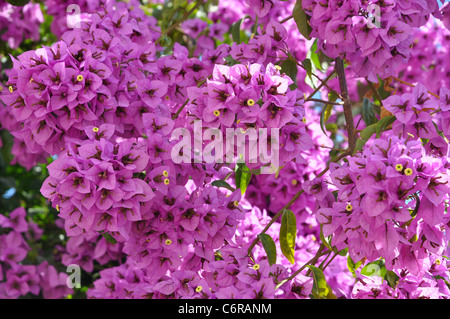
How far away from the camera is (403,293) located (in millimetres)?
1698

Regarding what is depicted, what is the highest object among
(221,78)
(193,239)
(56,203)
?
(221,78)

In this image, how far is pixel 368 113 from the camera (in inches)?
75.4

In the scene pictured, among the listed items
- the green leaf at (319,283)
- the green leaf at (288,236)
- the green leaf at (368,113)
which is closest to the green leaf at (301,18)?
the green leaf at (368,113)

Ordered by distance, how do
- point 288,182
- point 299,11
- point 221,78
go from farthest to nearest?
point 288,182 → point 299,11 → point 221,78

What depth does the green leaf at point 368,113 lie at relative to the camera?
74.7 inches

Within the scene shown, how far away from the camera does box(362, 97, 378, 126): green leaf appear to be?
1896 millimetres

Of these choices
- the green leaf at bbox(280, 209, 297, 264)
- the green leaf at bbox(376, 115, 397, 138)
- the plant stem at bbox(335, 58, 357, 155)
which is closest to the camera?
the green leaf at bbox(376, 115, 397, 138)

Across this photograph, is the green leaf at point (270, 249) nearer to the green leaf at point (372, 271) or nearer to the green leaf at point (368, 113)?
the green leaf at point (372, 271)

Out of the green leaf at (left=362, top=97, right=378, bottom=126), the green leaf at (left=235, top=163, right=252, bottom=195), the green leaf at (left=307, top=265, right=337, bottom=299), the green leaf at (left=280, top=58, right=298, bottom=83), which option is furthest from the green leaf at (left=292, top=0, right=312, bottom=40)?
the green leaf at (left=307, top=265, right=337, bottom=299)

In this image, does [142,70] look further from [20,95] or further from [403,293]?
[403,293]

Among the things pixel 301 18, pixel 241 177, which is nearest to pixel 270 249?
pixel 241 177

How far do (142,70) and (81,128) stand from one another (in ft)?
1.06

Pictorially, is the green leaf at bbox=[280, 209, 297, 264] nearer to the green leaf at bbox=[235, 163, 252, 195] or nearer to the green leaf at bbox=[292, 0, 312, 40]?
the green leaf at bbox=[235, 163, 252, 195]
